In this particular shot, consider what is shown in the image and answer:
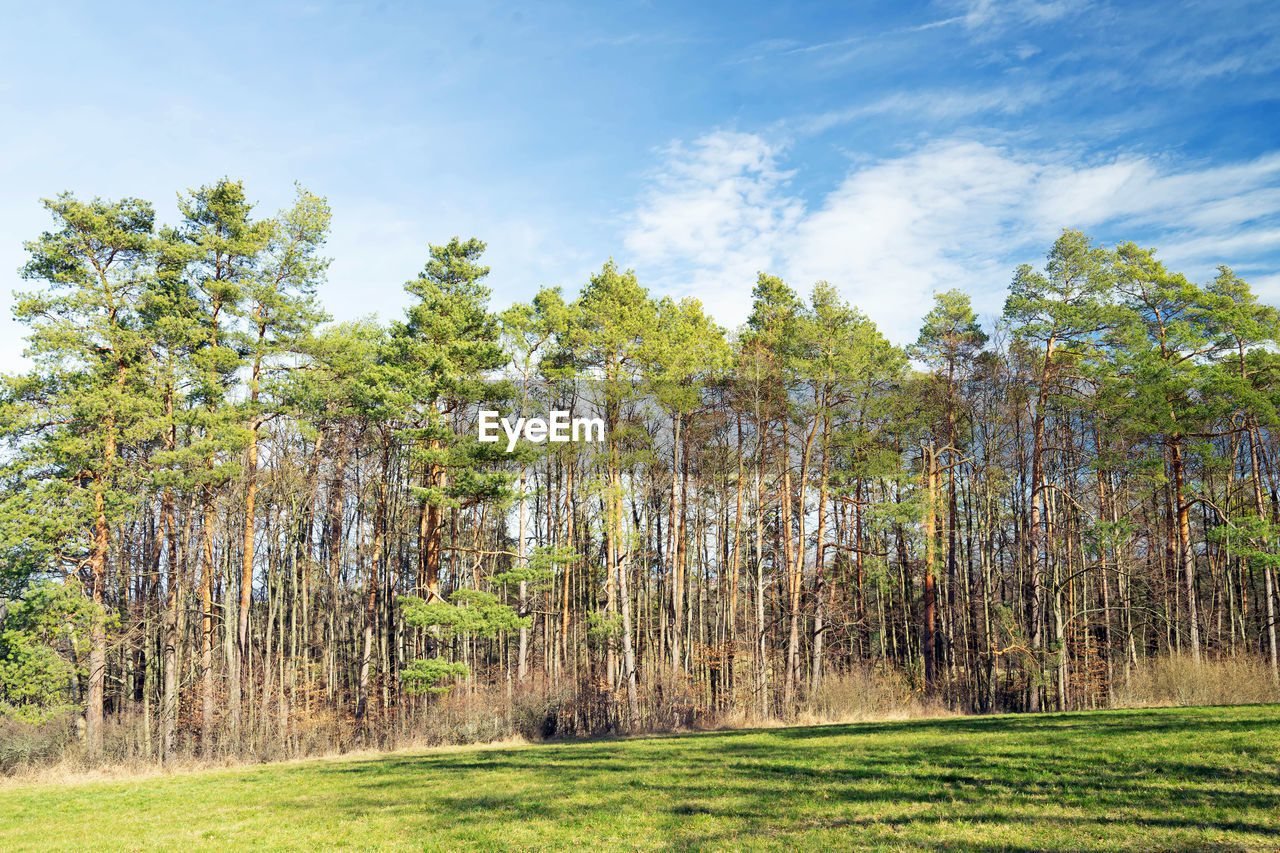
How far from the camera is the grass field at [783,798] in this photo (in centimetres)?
625

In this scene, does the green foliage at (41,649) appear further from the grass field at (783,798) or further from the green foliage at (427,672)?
the green foliage at (427,672)

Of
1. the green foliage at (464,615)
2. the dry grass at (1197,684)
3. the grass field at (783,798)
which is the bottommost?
the dry grass at (1197,684)

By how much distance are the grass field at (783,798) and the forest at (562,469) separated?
310 inches

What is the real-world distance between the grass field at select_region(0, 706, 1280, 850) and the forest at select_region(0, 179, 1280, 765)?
7.87 meters

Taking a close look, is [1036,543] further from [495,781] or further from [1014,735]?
[495,781]

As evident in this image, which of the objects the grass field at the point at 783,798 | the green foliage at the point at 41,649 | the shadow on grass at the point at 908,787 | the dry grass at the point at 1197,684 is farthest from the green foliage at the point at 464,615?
the dry grass at the point at 1197,684

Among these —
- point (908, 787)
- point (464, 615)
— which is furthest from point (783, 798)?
point (464, 615)

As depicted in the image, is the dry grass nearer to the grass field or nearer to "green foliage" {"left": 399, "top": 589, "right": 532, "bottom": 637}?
the grass field

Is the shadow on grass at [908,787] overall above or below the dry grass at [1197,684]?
above

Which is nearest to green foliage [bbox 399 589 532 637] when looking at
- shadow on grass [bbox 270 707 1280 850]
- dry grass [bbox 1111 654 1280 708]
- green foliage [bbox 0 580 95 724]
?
shadow on grass [bbox 270 707 1280 850]

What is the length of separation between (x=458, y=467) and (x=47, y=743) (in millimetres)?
12601

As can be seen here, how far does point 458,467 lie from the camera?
23.0m

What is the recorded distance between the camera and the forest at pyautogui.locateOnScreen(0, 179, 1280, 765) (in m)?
21.1

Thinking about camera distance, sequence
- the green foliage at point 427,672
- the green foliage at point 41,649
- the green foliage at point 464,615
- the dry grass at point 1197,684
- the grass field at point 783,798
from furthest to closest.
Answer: the green foliage at point 427,672 < the green foliage at point 464,615 < the green foliage at point 41,649 < the dry grass at point 1197,684 < the grass field at point 783,798
